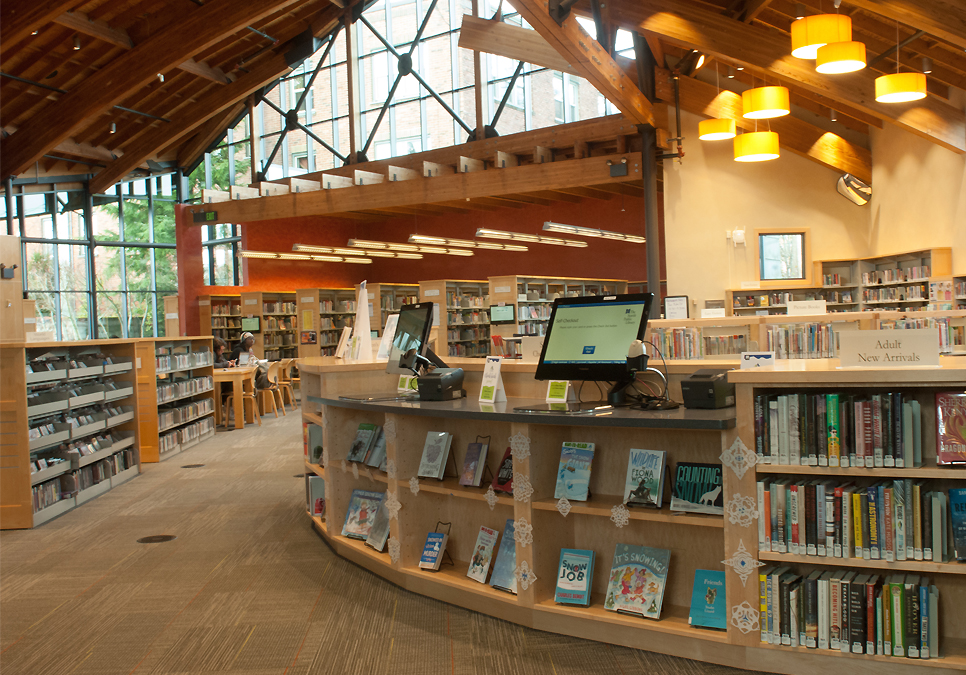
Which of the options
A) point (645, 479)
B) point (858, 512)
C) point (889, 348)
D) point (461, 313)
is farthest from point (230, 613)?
point (461, 313)

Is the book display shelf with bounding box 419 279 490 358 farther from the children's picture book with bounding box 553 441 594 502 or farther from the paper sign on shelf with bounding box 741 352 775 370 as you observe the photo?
the paper sign on shelf with bounding box 741 352 775 370

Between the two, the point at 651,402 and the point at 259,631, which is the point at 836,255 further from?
the point at 259,631

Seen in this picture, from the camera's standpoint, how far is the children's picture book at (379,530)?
393 cm

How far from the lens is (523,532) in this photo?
3068 mm

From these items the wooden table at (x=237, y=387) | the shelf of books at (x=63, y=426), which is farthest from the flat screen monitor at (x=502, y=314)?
the shelf of books at (x=63, y=426)

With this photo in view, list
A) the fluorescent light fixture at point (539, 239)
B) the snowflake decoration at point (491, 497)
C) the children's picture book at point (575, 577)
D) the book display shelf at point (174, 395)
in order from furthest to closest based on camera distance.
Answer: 1. the fluorescent light fixture at point (539, 239)
2. the book display shelf at point (174, 395)
3. the snowflake decoration at point (491, 497)
4. the children's picture book at point (575, 577)

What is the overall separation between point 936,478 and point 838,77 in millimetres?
6720

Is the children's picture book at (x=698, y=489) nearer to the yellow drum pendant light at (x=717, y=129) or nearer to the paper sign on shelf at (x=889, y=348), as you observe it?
the paper sign on shelf at (x=889, y=348)

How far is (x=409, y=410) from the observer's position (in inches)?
131

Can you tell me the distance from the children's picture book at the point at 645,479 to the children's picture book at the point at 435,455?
1003mm

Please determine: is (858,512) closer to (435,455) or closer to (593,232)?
(435,455)

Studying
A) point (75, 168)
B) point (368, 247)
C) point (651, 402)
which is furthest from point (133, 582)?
point (75, 168)

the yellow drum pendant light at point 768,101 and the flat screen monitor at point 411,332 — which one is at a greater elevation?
the yellow drum pendant light at point 768,101

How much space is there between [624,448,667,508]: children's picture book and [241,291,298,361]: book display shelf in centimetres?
1326
